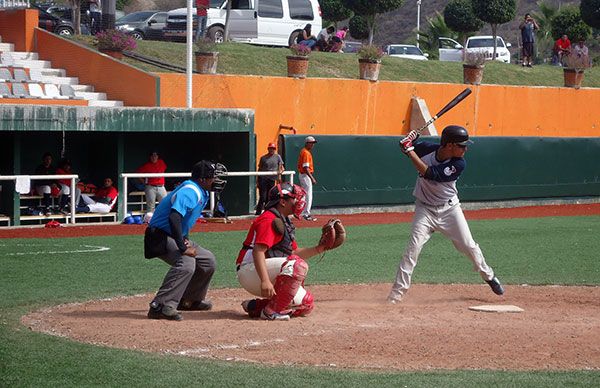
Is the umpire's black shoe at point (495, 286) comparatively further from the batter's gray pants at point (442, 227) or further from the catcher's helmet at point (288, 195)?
the catcher's helmet at point (288, 195)

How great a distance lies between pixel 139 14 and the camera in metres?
43.1

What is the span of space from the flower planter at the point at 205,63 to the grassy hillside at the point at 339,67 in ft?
7.54

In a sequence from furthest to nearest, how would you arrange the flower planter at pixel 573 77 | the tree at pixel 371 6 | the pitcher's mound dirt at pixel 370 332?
the tree at pixel 371 6
the flower planter at pixel 573 77
the pitcher's mound dirt at pixel 370 332

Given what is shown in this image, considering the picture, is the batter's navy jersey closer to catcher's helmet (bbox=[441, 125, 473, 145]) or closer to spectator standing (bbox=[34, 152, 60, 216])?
catcher's helmet (bbox=[441, 125, 473, 145])

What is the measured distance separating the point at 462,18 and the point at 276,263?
45.2 m

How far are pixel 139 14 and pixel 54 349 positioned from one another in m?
36.0

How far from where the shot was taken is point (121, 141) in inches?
913

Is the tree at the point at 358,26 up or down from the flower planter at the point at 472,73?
up

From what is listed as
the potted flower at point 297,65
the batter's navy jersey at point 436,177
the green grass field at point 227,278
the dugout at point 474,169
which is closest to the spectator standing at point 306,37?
the potted flower at point 297,65

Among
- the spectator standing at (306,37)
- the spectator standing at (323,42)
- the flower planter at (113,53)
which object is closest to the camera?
the flower planter at (113,53)

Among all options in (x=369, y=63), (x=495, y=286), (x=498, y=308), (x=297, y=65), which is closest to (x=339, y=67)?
(x=369, y=63)

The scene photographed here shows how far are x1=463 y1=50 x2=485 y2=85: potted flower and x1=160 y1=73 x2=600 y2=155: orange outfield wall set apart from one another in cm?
44

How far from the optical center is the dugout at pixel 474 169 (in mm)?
26469

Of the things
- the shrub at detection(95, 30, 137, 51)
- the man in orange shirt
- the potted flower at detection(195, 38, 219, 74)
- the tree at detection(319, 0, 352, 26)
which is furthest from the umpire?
the tree at detection(319, 0, 352, 26)
